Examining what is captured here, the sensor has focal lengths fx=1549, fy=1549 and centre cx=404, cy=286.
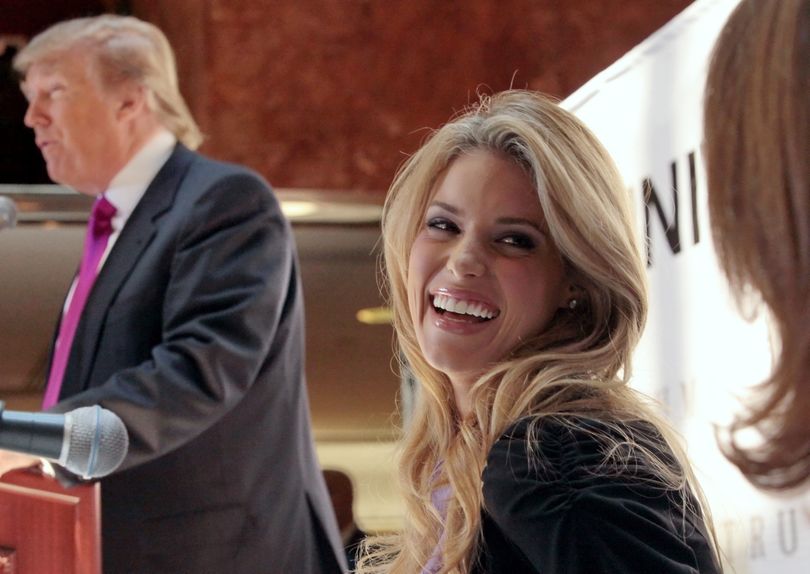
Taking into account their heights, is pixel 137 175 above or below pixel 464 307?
above

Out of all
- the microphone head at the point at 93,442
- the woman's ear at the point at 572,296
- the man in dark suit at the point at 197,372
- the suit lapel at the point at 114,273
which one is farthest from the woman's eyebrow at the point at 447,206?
the suit lapel at the point at 114,273

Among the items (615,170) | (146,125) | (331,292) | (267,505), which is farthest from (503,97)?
(331,292)

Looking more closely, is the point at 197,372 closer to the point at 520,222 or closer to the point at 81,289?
the point at 81,289

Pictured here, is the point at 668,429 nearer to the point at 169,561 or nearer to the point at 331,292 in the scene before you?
the point at 169,561

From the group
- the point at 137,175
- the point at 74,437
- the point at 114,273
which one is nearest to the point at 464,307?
the point at 74,437

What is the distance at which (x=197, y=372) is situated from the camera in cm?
269

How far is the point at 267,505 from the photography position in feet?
9.32

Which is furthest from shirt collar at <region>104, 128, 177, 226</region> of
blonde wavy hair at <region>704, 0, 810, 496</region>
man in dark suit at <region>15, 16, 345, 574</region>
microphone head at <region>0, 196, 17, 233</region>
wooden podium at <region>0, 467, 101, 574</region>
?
blonde wavy hair at <region>704, 0, 810, 496</region>

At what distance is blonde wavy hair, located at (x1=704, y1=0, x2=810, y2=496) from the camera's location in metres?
1.42

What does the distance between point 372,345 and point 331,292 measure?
0.19 m

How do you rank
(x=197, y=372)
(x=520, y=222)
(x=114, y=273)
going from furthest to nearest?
1. (x=114, y=273)
2. (x=197, y=372)
3. (x=520, y=222)

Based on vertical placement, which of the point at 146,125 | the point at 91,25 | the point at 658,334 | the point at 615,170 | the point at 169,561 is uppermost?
the point at 91,25

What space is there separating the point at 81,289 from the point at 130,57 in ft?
2.24

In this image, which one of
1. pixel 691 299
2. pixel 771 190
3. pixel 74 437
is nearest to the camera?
pixel 771 190
